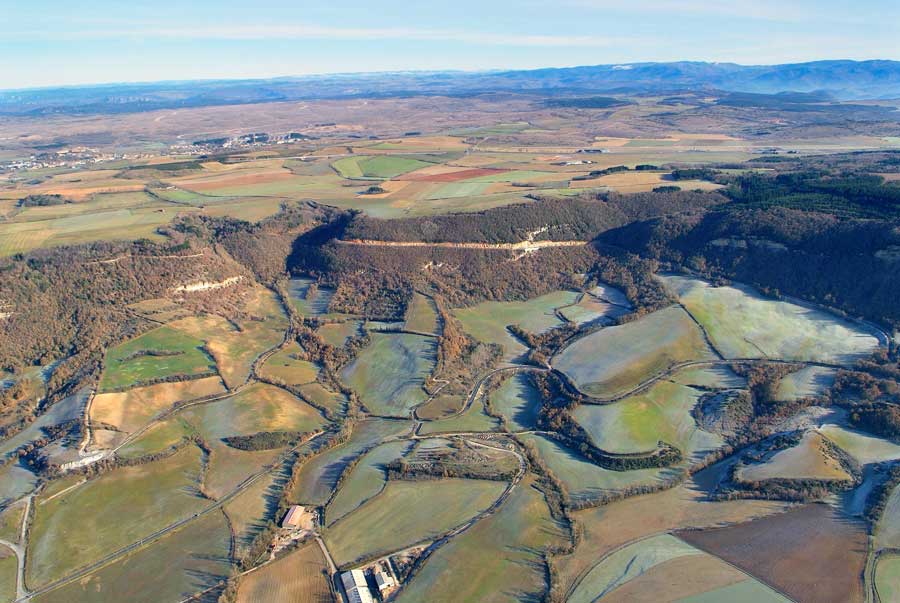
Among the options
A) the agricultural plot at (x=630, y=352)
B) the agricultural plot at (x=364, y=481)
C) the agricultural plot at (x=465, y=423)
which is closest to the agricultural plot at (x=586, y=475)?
the agricultural plot at (x=465, y=423)

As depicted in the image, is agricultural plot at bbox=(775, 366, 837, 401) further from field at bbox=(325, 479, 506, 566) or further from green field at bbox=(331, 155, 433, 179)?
green field at bbox=(331, 155, 433, 179)

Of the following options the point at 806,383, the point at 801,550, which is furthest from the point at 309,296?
the point at 801,550

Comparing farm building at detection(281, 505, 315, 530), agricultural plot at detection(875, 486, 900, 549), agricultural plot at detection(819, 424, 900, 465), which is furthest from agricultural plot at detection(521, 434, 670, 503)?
farm building at detection(281, 505, 315, 530)

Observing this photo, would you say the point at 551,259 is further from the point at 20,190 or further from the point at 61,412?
the point at 20,190

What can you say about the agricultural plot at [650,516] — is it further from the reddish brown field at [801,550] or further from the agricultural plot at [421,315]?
the agricultural plot at [421,315]

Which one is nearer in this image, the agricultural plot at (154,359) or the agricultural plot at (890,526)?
the agricultural plot at (890,526)

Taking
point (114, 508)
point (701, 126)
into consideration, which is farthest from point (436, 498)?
point (701, 126)

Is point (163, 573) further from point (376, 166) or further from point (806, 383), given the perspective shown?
point (376, 166)
